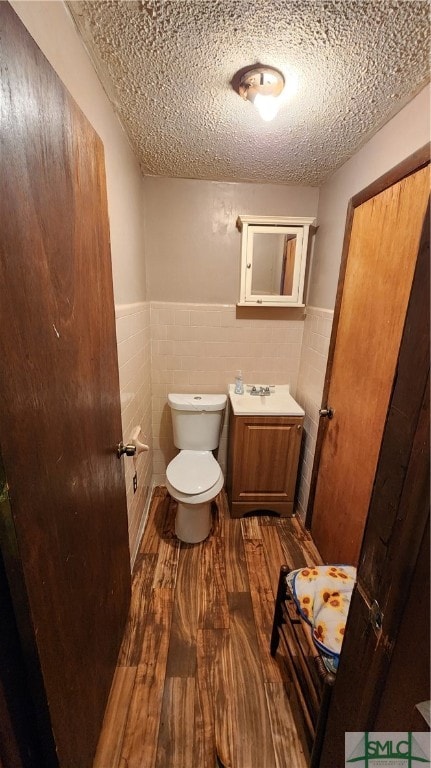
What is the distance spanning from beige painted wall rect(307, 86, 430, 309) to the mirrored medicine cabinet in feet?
0.32

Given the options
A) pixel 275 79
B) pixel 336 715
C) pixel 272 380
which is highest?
pixel 275 79

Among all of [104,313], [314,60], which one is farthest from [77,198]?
[314,60]

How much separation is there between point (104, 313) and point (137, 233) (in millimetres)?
969

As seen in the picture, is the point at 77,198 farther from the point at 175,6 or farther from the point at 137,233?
the point at 137,233

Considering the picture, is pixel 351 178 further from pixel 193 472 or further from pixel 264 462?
pixel 193 472

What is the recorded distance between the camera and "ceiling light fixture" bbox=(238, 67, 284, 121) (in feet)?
3.01

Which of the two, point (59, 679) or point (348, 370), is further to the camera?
point (348, 370)

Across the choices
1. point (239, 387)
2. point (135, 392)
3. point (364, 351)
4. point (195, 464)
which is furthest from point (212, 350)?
point (364, 351)

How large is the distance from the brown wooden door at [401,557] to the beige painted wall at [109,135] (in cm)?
95

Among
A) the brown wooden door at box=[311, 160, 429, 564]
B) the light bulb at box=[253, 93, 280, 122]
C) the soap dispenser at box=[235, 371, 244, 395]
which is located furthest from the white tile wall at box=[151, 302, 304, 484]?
the light bulb at box=[253, 93, 280, 122]

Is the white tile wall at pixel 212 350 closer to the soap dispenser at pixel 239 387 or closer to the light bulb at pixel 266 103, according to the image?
the soap dispenser at pixel 239 387

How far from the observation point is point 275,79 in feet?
3.06

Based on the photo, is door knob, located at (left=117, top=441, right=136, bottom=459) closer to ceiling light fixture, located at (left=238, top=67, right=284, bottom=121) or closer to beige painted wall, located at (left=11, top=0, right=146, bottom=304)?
beige painted wall, located at (left=11, top=0, right=146, bottom=304)

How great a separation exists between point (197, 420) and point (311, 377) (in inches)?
32.7
